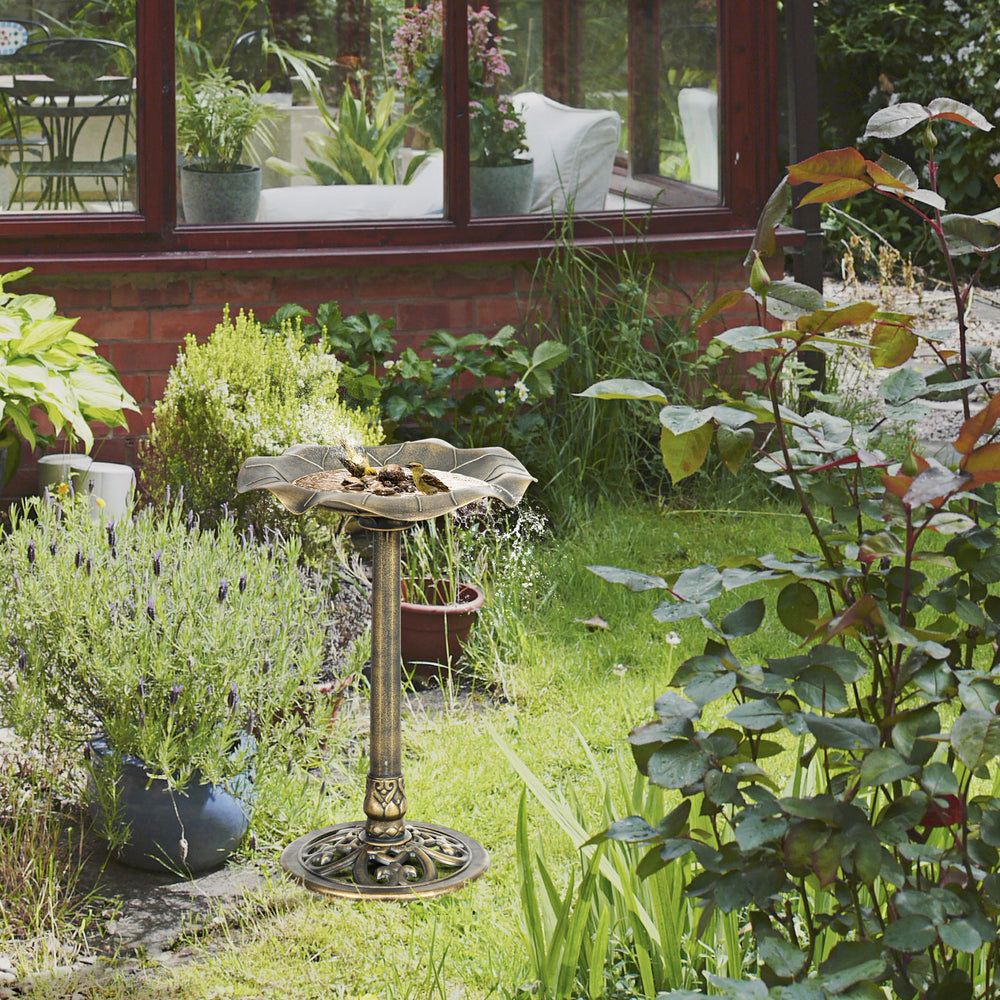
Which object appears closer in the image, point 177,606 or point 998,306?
point 177,606

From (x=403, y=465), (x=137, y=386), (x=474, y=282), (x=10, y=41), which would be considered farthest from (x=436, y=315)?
(x=403, y=465)

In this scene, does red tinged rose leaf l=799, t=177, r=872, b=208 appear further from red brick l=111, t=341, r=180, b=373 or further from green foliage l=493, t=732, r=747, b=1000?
red brick l=111, t=341, r=180, b=373

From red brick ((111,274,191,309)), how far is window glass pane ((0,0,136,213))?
29cm

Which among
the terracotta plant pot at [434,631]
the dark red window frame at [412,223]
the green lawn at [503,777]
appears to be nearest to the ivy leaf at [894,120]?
the green lawn at [503,777]

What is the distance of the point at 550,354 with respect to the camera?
5281 mm

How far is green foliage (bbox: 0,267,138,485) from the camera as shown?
4238 mm

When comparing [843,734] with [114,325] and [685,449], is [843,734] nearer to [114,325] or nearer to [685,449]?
[685,449]

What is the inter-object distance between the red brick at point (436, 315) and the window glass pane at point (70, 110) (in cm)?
116

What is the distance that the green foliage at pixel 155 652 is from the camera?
2.71 meters

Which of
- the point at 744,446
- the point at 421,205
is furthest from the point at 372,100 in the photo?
the point at 744,446

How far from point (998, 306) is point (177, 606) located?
9366 mm

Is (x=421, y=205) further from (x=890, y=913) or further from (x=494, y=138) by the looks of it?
(x=890, y=913)

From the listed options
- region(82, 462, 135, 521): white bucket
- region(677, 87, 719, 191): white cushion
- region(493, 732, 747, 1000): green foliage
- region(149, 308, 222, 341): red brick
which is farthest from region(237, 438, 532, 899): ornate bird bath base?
region(677, 87, 719, 191): white cushion

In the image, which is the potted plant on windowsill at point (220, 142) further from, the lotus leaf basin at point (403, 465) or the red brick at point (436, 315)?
the lotus leaf basin at point (403, 465)
